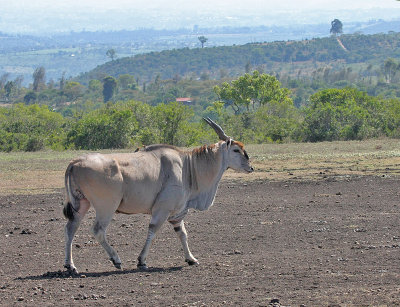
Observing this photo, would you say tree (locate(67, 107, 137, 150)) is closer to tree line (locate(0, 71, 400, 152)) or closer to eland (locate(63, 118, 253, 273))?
tree line (locate(0, 71, 400, 152))

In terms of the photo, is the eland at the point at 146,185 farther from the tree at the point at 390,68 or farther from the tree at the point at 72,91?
the tree at the point at 390,68

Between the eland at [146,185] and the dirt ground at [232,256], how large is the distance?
25.1 inches

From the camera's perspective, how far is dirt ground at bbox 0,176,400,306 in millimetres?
7824

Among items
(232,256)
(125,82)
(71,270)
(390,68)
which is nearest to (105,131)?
(232,256)

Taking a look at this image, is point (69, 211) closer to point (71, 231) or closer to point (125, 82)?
point (71, 231)

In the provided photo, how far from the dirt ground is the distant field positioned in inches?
131

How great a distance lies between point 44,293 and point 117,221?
484cm

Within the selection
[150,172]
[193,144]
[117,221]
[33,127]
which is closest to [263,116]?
[193,144]

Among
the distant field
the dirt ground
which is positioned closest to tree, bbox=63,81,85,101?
the distant field

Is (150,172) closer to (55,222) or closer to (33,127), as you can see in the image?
(55,222)

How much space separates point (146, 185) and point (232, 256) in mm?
1663

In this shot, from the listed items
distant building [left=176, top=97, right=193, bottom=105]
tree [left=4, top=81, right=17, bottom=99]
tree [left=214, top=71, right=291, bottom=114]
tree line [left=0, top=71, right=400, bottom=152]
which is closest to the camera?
tree line [left=0, top=71, right=400, bottom=152]

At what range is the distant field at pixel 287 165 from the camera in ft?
62.1

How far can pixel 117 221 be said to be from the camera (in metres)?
12.8
